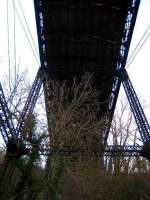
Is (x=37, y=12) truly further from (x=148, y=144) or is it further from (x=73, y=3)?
(x=148, y=144)

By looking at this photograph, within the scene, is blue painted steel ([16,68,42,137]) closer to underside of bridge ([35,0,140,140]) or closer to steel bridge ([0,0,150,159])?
steel bridge ([0,0,150,159])

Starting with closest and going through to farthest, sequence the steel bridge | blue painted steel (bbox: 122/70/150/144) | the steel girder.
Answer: the steel bridge
the steel girder
blue painted steel (bbox: 122/70/150/144)

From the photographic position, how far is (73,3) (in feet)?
54.0

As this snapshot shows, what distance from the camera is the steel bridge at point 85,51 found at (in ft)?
53.9

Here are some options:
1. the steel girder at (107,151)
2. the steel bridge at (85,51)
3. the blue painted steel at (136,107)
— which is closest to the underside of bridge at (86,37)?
the steel bridge at (85,51)

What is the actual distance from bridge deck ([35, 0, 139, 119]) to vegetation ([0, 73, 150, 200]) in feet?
2.03

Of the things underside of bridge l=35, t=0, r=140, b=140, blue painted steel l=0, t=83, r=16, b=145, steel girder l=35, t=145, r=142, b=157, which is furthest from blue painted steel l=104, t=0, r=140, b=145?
blue painted steel l=0, t=83, r=16, b=145

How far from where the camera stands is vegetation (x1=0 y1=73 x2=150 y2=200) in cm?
1232

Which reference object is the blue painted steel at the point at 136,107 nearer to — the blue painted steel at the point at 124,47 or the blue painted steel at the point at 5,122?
the blue painted steel at the point at 124,47

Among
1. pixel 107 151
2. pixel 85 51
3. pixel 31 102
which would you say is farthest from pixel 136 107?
pixel 31 102

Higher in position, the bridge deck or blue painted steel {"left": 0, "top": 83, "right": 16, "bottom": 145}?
the bridge deck

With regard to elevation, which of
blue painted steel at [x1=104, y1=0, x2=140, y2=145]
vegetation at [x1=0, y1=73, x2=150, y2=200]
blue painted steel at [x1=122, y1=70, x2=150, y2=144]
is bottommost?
vegetation at [x1=0, y1=73, x2=150, y2=200]

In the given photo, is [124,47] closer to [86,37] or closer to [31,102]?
[86,37]

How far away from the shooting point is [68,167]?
17.0 meters
